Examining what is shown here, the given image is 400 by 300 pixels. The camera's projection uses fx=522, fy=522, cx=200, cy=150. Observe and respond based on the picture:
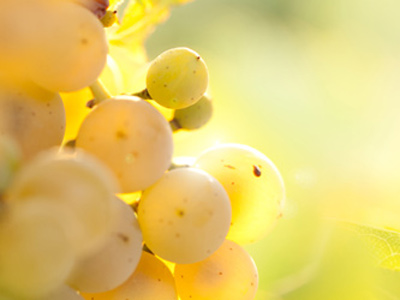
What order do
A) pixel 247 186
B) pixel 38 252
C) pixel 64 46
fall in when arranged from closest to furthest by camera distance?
1. pixel 38 252
2. pixel 64 46
3. pixel 247 186

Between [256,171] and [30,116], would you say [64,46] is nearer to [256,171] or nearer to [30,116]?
[30,116]

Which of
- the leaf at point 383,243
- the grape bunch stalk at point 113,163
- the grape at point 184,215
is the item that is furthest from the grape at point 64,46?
the leaf at point 383,243

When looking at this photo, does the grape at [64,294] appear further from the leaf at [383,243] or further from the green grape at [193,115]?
the leaf at [383,243]

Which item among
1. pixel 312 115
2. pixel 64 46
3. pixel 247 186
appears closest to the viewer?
pixel 64 46

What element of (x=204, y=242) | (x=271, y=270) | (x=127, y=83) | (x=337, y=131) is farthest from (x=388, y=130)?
(x=204, y=242)

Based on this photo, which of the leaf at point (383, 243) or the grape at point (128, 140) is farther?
the leaf at point (383, 243)

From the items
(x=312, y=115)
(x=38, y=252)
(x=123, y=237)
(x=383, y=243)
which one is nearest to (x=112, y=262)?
(x=123, y=237)
